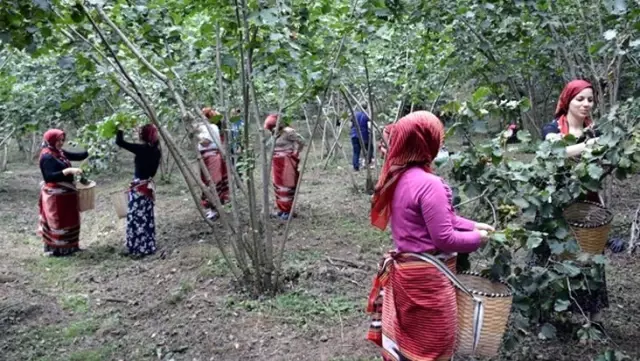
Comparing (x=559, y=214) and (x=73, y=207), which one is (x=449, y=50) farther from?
(x=73, y=207)

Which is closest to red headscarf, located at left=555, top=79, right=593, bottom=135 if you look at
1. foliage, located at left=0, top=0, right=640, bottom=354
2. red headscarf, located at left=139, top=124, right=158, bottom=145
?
foliage, located at left=0, top=0, right=640, bottom=354

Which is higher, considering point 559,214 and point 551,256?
point 559,214

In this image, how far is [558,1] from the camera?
18.1 feet

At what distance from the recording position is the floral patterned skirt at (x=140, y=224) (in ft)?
22.1

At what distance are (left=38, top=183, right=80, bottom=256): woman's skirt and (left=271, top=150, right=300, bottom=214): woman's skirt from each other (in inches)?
102

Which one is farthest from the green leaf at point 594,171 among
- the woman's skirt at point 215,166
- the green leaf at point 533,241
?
the woman's skirt at point 215,166

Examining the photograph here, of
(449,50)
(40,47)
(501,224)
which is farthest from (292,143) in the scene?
(501,224)

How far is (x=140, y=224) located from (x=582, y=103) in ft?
16.2

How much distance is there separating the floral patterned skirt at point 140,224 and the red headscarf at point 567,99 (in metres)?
4.65

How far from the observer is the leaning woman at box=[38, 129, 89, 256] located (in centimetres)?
668

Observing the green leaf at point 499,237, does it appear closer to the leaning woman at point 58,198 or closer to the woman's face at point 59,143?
the leaning woman at point 58,198

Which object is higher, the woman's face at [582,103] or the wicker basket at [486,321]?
the woman's face at [582,103]

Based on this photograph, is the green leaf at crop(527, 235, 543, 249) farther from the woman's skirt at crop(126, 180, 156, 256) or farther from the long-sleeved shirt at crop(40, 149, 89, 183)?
the long-sleeved shirt at crop(40, 149, 89, 183)

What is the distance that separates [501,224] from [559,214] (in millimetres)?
296
